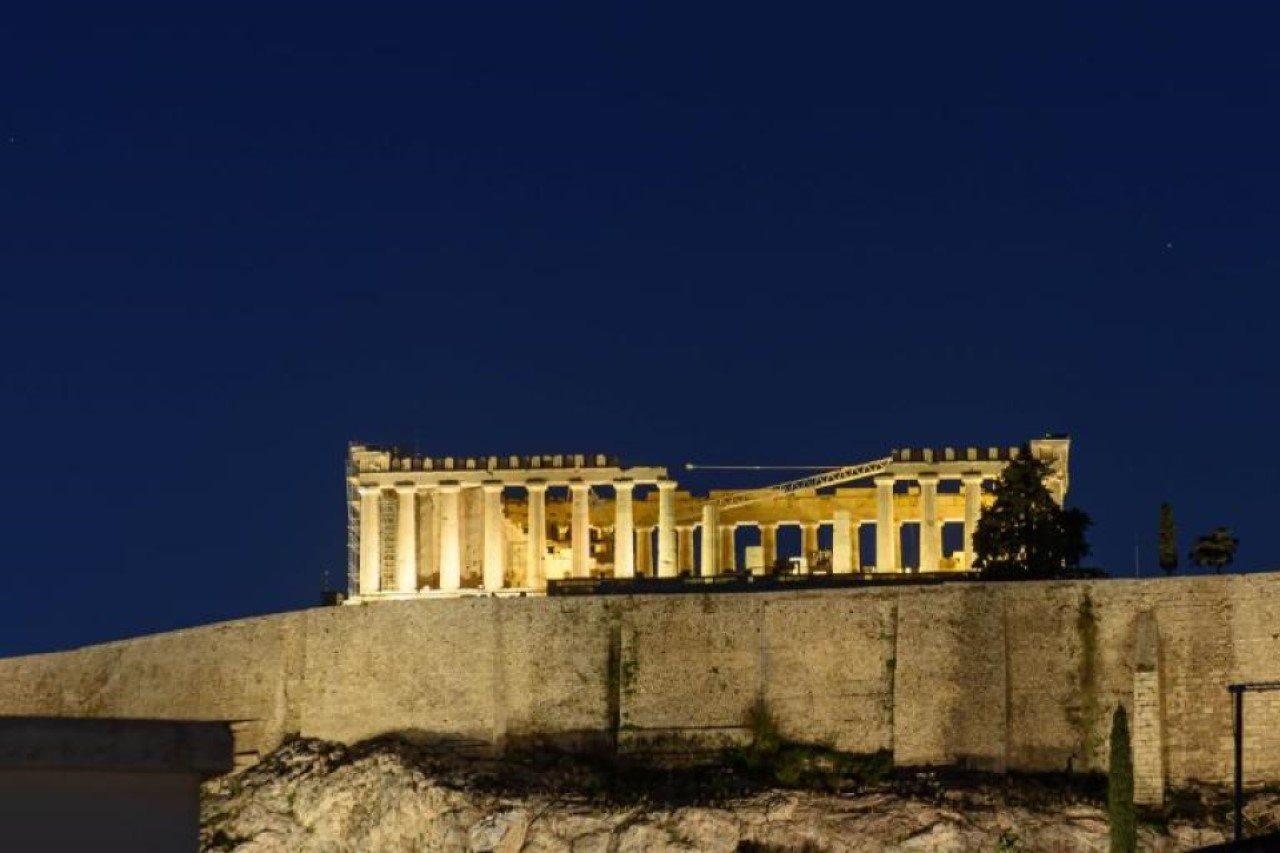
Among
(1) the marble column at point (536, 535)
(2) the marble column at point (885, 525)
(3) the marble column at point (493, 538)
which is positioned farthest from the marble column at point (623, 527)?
(2) the marble column at point (885, 525)

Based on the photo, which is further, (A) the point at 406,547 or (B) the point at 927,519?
(A) the point at 406,547

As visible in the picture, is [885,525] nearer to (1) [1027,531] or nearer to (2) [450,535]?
(1) [1027,531]

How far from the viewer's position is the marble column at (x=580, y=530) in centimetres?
8050

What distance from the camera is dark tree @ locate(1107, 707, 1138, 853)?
171 ft

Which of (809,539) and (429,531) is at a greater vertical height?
(429,531)

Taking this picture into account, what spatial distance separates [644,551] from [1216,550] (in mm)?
25896

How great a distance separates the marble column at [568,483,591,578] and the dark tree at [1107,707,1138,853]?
3035cm

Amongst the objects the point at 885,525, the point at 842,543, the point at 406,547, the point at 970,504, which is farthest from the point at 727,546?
the point at 406,547

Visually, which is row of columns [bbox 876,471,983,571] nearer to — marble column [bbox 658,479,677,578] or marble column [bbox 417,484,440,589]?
marble column [bbox 658,479,677,578]

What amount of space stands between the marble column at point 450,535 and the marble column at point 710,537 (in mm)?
8811

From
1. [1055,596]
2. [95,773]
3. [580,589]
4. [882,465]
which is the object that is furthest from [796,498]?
[95,773]

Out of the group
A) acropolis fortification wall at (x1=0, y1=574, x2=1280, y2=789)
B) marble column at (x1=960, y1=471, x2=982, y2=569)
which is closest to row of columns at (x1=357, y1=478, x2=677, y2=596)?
marble column at (x1=960, y1=471, x2=982, y2=569)

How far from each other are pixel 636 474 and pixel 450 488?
660 cm

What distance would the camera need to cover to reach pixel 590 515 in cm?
8431
